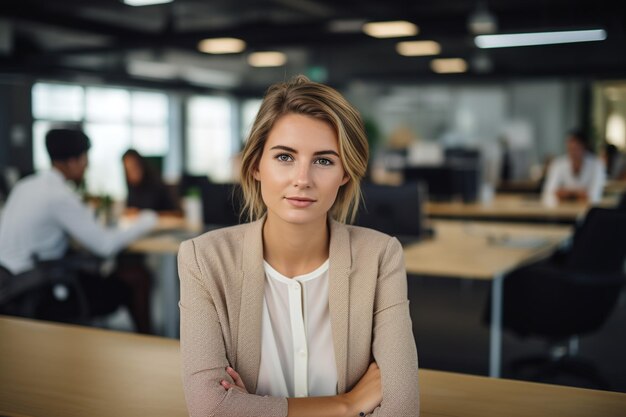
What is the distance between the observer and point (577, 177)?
23.0 ft

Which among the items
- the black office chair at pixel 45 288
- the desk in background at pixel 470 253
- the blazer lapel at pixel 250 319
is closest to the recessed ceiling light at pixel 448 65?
the desk in background at pixel 470 253

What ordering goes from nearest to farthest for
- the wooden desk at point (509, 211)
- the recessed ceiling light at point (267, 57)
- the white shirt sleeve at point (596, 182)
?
1. the wooden desk at point (509, 211)
2. the white shirt sleeve at point (596, 182)
3. the recessed ceiling light at point (267, 57)

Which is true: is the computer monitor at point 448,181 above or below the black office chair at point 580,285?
above

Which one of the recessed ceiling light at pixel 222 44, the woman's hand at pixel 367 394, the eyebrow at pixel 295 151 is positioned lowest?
the woman's hand at pixel 367 394

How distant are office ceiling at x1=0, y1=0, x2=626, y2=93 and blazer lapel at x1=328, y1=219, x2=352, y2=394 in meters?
6.31

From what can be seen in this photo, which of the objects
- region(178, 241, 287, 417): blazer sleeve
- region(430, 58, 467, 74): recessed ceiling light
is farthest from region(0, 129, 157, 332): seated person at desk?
region(430, 58, 467, 74): recessed ceiling light

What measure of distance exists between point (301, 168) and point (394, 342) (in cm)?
44

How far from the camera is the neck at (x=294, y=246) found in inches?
63.5

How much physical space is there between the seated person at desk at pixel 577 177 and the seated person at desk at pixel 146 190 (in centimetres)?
360

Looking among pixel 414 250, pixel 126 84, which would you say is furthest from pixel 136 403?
pixel 126 84

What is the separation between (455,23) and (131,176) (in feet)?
17.0

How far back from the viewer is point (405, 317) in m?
1.58

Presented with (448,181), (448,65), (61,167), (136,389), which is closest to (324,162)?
(136,389)

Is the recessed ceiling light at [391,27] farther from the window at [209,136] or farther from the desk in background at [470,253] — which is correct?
the window at [209,136]
